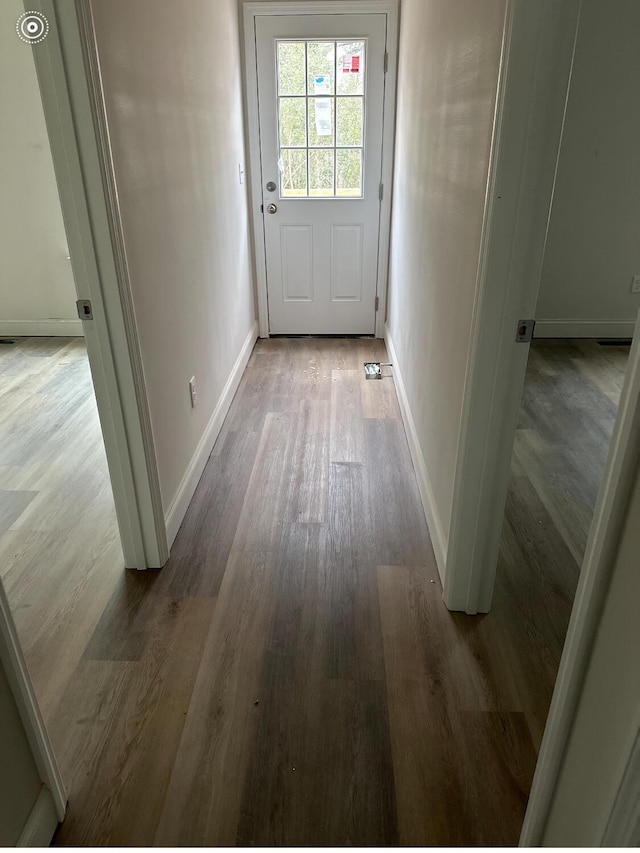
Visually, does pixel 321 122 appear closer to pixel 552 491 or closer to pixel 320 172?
pixel 320 172

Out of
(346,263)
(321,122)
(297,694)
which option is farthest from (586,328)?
(297,694)

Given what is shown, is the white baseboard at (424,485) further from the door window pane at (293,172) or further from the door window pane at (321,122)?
the door window pane at (321,122)

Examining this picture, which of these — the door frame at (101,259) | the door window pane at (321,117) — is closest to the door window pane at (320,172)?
the door window pane at (321,117)

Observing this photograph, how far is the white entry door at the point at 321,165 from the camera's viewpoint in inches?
147

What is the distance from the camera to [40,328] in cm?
459

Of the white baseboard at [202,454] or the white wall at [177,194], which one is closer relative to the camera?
the white wall at [177,194]

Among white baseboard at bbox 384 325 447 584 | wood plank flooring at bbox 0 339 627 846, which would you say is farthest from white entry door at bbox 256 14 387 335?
wood plank flooring at bbox 0 339 627 846

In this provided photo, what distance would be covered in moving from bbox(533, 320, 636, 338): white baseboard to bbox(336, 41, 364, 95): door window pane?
2.07 metres

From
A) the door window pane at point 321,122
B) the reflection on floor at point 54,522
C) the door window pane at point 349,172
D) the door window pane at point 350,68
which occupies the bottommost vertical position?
the reflection on floor at point 54,522

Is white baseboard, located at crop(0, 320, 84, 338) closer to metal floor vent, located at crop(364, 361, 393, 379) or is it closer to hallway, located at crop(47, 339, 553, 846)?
metal floor vent, located at crop(364, 361, 393, 379)

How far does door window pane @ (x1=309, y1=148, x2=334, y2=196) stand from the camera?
4004 millimetres

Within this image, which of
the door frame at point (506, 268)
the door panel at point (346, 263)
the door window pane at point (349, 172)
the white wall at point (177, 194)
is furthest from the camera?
the door panel at point (346, 263)

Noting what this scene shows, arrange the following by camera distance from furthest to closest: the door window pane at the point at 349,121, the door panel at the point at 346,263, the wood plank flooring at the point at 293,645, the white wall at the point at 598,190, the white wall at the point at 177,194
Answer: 1. the door panel at the point at 346,263
2. the door window pane at the point at 349,121
3. the white wall at the point at 598,190
4. the white wall at the point at 177,194
5. the wood plank flooring at the point at 293,645

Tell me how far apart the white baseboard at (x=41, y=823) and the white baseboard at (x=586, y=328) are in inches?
161
